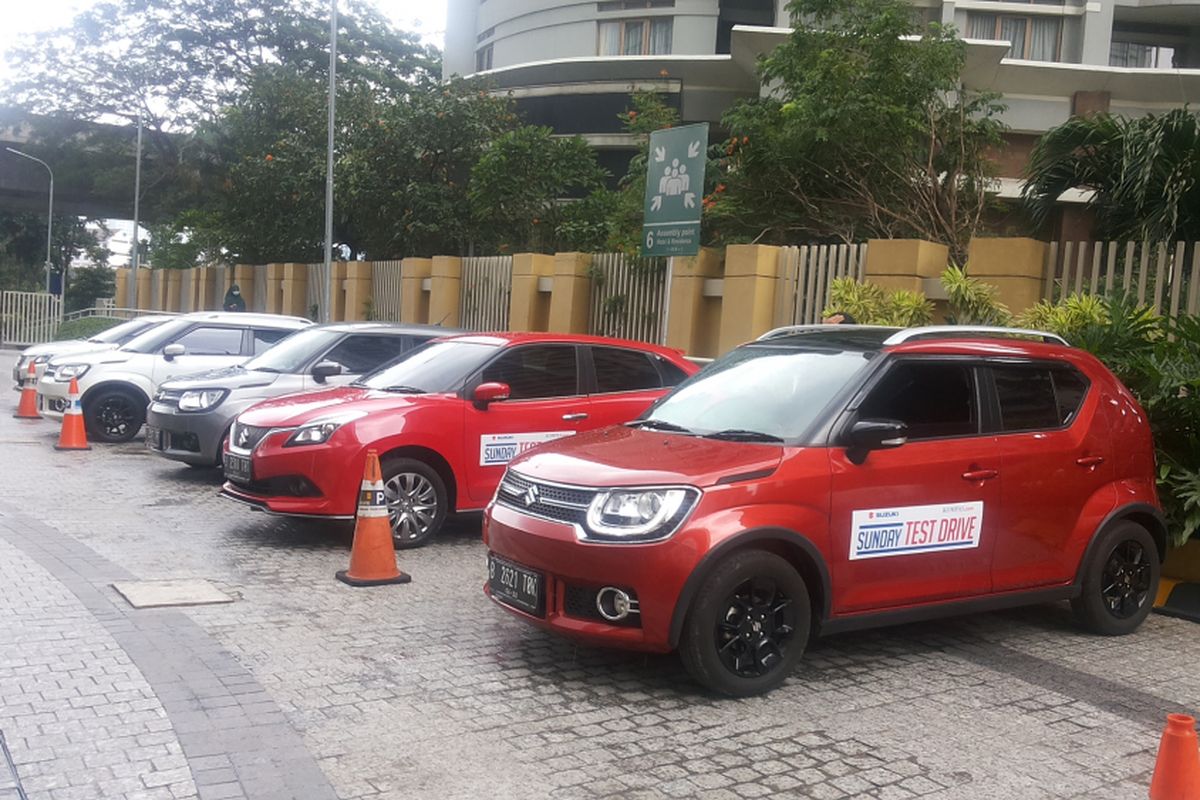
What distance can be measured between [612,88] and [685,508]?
28673 mm

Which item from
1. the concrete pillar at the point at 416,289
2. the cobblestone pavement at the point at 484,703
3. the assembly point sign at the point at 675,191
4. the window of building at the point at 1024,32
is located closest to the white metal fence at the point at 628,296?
the assembly point sign at the point at 675,191

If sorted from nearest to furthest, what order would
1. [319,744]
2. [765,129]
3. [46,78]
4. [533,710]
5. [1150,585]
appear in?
[319,744] < [533,710] < [1150,585] < [765,129] < [46,78]

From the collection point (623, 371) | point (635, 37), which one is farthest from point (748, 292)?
point (635, 37)

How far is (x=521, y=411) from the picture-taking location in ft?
29.7

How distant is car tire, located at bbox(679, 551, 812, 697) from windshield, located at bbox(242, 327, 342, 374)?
22.6ft

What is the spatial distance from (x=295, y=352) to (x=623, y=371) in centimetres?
378

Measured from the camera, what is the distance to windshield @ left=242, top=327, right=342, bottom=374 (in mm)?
11328

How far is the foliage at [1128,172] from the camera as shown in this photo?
9977mm

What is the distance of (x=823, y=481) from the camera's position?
5668mm

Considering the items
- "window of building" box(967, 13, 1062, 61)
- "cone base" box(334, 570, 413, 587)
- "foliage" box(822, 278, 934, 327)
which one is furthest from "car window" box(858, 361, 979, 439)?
"window of building" box(967, 13, 1062, 61)

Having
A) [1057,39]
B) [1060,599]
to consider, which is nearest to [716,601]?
[1060,599]

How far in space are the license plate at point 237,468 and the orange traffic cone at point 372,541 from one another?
155 cm

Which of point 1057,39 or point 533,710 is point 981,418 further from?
point 1057,39

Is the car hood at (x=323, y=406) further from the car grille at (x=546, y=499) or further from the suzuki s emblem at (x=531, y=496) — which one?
the suzuki s emblem at (x=531, y=496)
